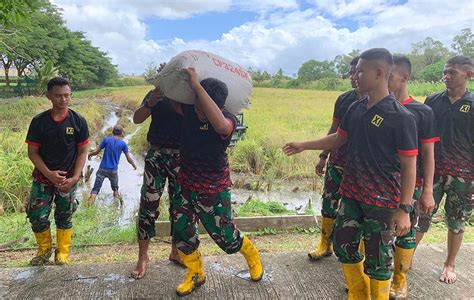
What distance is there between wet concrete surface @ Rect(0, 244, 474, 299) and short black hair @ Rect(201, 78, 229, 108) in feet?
4.58

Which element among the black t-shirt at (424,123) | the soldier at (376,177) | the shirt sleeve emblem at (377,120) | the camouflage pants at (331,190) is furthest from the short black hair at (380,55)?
the camouflage pants at (331,190)

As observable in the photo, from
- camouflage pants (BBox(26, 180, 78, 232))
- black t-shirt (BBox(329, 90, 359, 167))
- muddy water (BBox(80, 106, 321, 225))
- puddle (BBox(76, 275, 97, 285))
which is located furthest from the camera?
muddy water (BBox(80, 106, 321, 225))

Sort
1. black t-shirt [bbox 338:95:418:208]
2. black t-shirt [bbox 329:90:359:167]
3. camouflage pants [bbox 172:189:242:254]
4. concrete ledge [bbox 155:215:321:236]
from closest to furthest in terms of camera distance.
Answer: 1. black t-shirt [bbox 338:95:418:208]
2. camouflage pants [bbox 172:189:242:254]
3. black t-shirt [bbox 329:90:359:167]
4. concrete ledge [bbox 155:215:321:236]

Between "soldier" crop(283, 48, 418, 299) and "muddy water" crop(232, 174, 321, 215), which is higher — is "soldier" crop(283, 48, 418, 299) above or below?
above

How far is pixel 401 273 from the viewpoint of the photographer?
281 cm

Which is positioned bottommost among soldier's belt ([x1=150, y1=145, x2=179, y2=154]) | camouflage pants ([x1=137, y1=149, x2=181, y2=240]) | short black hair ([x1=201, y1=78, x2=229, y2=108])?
camouflage pants ([x1=137, y1=149, x2=181, y2=240])

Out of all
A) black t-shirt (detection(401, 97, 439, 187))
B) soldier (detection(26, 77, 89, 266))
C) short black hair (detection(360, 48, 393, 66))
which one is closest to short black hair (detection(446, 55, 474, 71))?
black t-shirt (detection(401, 97, 439, 187))

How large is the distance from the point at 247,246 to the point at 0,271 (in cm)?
199

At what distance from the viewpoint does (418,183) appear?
269 cm

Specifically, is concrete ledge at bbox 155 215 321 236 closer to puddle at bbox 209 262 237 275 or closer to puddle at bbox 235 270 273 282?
puddle at bbox 209 262 237 275

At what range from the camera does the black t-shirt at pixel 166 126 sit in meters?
2.84

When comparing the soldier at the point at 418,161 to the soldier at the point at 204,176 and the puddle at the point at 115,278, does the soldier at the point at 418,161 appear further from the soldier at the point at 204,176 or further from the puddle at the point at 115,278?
the puddle at the point at 115,278

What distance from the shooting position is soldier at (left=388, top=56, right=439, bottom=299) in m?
2.50

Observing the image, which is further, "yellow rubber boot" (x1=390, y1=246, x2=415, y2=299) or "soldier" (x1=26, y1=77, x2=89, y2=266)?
"soldier" (x1=26, y1=77, x2=89, y2=266)
